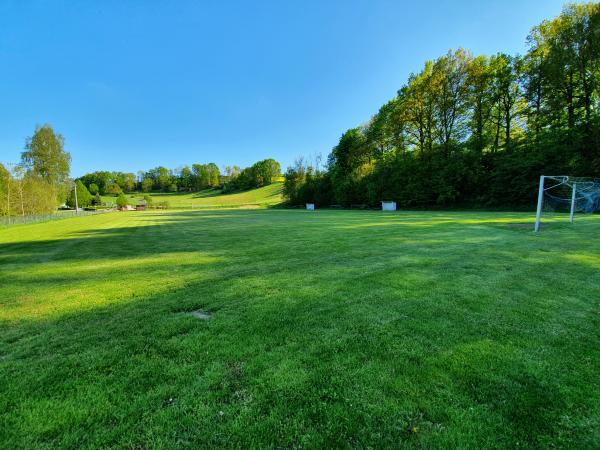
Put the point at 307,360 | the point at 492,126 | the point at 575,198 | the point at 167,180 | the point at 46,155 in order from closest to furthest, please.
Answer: the point at 307,360 → the point at 575,198 → the point at 492,126 → the point at 46,155 → the point at 167,180

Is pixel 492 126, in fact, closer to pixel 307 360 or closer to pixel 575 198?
pixel 575 198

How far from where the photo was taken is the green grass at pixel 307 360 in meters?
1.92

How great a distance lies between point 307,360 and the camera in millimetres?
2725

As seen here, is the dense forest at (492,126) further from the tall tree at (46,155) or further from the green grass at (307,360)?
the tall tree at (46,155)

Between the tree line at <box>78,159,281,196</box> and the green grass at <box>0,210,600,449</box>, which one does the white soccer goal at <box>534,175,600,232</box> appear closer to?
the green grass at <box>0,210,600,449</box>

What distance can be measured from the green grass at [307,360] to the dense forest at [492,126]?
3076 centimetres

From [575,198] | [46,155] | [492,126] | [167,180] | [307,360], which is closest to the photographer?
[307,360]

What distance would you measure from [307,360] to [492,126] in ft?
146

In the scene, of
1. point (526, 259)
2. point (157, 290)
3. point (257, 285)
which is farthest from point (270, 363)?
point (526, 259)

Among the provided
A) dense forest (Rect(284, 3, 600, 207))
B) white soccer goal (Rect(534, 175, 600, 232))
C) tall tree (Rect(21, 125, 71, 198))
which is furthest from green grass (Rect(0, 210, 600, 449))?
tall tree (Rect(21, 125, 71, 198))

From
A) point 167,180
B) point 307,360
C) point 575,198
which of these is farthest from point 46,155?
point 167,180

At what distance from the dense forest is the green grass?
30.8 meters

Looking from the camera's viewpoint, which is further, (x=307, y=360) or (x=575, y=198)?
(x=575, y=198)

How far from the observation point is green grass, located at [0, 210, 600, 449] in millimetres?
1918
